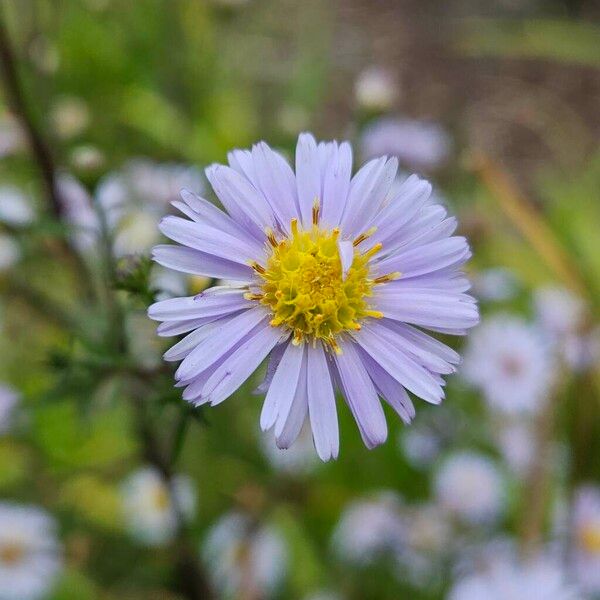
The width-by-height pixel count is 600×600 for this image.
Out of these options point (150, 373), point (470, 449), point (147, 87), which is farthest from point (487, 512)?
point (147, 87)

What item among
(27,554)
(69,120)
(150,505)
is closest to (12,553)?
(27,554)

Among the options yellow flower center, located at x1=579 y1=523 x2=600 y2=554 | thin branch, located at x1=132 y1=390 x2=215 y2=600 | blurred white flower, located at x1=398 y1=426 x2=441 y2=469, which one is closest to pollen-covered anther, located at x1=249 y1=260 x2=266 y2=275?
thin branch, located at x1=132 y1=390 x2=215 y2=600

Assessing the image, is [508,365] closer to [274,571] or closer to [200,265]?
[274,571]

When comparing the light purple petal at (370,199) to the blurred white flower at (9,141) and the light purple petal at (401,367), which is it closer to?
the light purple petal at (401,367)

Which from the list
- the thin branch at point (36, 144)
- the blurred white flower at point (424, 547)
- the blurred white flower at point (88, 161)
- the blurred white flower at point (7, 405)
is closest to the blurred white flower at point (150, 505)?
the blurred white flower at point (7, 405)

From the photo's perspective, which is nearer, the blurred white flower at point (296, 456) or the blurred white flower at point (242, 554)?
the blurred white flower at point (242, 554)

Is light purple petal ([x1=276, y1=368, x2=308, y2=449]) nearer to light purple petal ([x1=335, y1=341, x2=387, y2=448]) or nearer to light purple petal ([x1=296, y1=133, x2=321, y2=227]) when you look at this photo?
light purple petal ([x1=335, y1=341, x2=387, y2=448])
